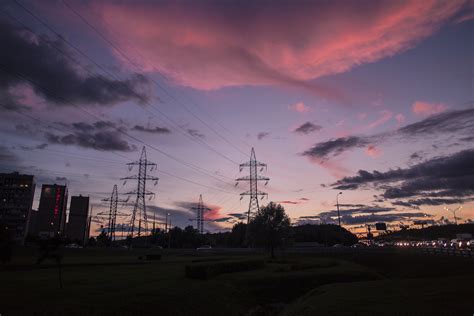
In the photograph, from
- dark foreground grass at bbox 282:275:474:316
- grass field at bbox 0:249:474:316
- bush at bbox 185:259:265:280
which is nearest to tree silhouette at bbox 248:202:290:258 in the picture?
bush at bbox 185:259:265:280

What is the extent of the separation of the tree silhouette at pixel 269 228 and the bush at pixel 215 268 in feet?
63.3

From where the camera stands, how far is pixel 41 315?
22.9 m

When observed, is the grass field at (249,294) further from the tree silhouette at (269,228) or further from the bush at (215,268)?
the tree silhouette at (269,228)

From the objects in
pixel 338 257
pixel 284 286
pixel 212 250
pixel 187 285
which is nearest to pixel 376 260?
pixel 338 257

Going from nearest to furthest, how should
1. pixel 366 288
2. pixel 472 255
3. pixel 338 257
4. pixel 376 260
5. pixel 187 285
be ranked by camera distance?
pixel 366 288 < pixel 187 285 < pixel 472 255 < pixel 376 260 < pixel 338 257

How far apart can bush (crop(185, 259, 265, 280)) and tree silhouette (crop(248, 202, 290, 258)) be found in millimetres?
19296

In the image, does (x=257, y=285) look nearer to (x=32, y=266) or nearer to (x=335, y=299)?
(x=335, y=299)

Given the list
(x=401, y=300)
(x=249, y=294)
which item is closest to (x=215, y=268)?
(x=249, y=294)

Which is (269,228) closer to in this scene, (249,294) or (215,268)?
(215,268)

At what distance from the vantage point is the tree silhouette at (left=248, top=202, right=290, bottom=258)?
81.8 m

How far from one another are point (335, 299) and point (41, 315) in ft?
74.3

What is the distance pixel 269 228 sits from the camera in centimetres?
8206

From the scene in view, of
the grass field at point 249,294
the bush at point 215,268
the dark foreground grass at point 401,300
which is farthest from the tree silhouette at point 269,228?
the dark foreground grass at point 401,300

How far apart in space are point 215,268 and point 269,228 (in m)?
34.8
